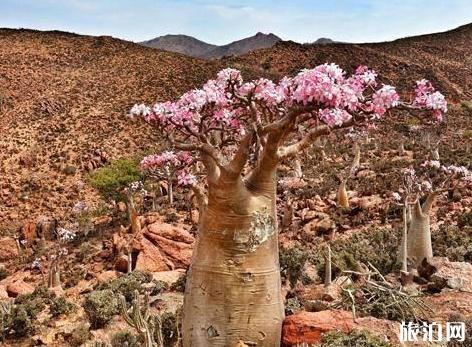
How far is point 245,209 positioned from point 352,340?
1.61 m

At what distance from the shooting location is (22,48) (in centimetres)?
5209

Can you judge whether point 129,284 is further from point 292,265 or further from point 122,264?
point 122,264

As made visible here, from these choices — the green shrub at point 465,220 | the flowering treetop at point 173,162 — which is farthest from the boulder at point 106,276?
the green shrub at point 465,220

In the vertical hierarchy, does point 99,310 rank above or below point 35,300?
above

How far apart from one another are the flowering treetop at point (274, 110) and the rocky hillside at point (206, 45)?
489 ft

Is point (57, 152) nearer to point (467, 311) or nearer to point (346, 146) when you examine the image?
point (346, 146)

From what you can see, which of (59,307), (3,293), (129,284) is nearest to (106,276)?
(3,293)

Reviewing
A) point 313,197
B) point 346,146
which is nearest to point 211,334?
point 313,197

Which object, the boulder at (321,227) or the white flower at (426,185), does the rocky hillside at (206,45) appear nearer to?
the boulder at (321,227)

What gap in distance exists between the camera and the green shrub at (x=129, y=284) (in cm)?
1194

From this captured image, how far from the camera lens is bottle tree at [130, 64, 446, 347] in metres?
5.80

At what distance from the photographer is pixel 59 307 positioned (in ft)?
36.9

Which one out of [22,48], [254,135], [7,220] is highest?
[22,48]

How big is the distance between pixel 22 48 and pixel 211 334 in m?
50.7
